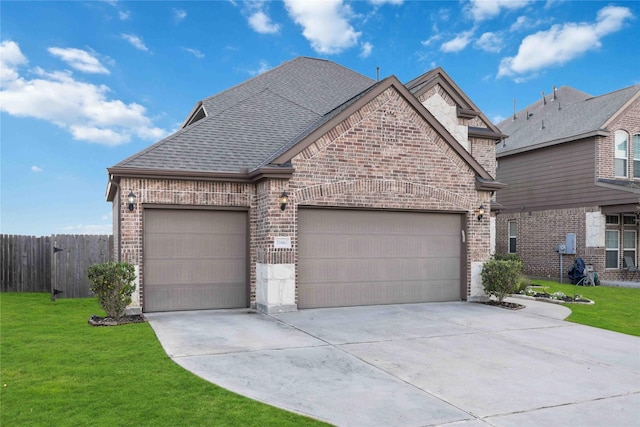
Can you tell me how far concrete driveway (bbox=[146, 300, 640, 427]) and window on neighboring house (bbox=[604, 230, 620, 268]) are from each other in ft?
40.9

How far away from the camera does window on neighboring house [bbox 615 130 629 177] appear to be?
20.6 m

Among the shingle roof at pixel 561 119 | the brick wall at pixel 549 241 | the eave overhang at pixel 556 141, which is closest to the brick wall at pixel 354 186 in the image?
the eave overhang at pixel 556 141

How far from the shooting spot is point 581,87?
94.6ft

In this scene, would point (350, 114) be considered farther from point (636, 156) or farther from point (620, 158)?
point (636, 156)

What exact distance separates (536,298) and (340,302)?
624cm

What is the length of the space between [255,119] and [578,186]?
48.6 feet

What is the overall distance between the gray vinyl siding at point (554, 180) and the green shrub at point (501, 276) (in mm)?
7862

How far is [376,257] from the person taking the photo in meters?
12.1

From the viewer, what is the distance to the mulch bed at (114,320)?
949cm

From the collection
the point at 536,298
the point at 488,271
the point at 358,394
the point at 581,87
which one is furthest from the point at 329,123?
the point at 581,87

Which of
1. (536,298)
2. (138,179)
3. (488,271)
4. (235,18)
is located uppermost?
(235,18)

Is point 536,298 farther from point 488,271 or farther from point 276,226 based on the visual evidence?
point 276,226

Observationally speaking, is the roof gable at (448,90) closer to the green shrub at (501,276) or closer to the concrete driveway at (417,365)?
the green shrub at (501,276)

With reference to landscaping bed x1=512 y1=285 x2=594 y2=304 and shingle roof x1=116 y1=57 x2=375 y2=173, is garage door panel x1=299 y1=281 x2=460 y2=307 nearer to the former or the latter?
landscaping bed x1=512 y1=285 x2=594 y2=304
